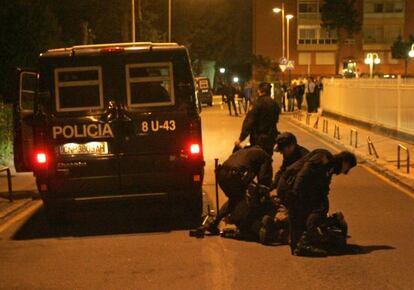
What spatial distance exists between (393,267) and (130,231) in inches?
141

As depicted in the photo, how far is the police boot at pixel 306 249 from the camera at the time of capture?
7.52 meters

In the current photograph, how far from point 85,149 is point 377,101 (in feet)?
57.9

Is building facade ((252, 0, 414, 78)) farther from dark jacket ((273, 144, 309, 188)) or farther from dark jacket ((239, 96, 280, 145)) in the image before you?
dark jacket ((273, 144, 309, 188))

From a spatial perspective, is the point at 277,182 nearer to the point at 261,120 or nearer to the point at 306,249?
the point at 306,249

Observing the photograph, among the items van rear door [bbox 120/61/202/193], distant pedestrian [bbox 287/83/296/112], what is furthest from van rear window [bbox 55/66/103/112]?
distant pedestrian [bbox 287/83/296/112]

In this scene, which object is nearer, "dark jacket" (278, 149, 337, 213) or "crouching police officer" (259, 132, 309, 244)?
"dark jacket" (278, 149, 337, 213)

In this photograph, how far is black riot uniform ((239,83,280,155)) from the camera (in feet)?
36.1

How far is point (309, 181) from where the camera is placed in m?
7.50

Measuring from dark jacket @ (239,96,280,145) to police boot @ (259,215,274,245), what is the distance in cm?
296

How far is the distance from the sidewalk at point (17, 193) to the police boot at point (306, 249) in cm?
480

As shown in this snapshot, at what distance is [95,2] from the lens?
51.5 meters

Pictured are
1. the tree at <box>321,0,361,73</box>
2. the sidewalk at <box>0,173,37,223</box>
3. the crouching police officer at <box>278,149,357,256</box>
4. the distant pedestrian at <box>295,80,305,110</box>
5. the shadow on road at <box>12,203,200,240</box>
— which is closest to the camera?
the crouching police officer at <box>278,149,357,256</box>

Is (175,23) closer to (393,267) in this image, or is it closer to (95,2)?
(95,2)

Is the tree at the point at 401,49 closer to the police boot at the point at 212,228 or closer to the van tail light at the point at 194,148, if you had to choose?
the van tail light at the point at 194,148
